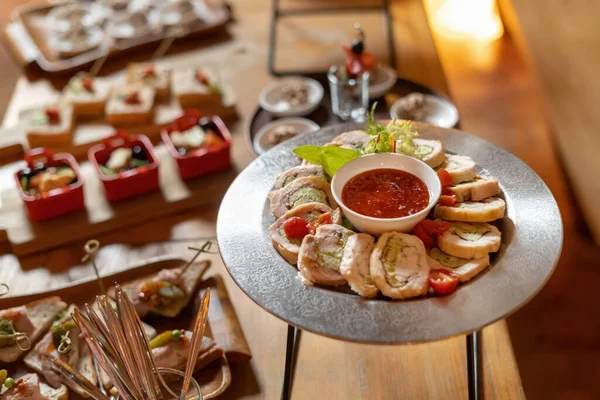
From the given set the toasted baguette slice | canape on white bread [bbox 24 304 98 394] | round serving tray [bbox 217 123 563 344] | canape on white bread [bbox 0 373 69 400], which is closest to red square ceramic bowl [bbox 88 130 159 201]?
the toasted baguette slice

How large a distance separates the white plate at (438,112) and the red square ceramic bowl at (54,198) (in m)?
1.42

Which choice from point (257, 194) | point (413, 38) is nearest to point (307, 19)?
point (413, 38)

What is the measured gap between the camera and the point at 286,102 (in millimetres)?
3145

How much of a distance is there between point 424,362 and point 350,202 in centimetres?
67

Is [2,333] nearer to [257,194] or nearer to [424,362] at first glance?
[257,194]

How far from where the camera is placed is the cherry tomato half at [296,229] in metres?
1.71

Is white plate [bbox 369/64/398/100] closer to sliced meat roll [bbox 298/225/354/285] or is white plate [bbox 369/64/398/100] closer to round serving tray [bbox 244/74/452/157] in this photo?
round serving tray [bbox 244/74/452/157]

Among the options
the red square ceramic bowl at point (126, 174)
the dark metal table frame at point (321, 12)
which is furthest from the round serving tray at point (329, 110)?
the red square ceramic bowl at point (126, 174)

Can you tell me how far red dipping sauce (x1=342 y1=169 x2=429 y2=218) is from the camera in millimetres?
1711

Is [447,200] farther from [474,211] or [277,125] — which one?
[277,125]

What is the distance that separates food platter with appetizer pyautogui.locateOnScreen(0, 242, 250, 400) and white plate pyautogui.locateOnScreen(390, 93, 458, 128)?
122 centimetres

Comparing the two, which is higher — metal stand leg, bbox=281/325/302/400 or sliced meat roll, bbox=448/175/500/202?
sliced meat roll, bbox=448/175/500/202

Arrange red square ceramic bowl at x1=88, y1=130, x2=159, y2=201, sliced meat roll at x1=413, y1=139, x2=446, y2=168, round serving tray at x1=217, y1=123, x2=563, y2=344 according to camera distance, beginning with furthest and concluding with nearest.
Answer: red square ceramic bowl at x1=88, y1=130, x2=159, y2=201 < sliced meat roll at x1=413, y1=139, x2=446, y2=168 < round serving tray at x1=217, y1=123, x2=563, y2=344

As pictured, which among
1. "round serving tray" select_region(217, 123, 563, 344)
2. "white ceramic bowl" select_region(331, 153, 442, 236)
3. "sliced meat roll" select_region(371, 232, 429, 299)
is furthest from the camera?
"white ceramic bowl" select_region(331, 153, 442, 236)
